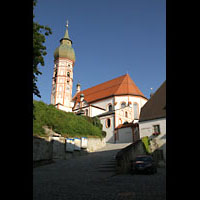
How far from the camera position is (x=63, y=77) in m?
50.8

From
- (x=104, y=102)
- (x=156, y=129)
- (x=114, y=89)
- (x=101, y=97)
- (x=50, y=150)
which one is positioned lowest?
(x=50, y=150)

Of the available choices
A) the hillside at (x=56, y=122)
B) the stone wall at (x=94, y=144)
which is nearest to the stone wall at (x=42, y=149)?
the hillside at (x=56, y=122)

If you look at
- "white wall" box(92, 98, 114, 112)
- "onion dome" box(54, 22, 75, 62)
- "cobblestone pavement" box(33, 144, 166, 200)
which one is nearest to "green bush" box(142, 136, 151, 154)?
"cobblestone pavement" box(33, 144, 166, 200)

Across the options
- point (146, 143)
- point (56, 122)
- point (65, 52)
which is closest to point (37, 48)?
point (56, 122)

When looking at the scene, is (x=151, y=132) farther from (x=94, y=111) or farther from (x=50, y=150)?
(x=94, y=111)

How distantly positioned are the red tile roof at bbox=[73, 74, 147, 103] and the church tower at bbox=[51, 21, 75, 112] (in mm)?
5494

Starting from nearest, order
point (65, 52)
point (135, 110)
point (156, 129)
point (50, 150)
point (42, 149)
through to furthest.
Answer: point (42, 149)
point (50, 150)
point (156, 129)
point (135, 110)
point (65, 52)

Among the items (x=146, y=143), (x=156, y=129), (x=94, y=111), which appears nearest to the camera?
(x=146, y=143)

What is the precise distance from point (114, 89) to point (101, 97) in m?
3.60

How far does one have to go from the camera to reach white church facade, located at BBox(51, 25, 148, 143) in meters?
37.3

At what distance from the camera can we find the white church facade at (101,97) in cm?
3728
